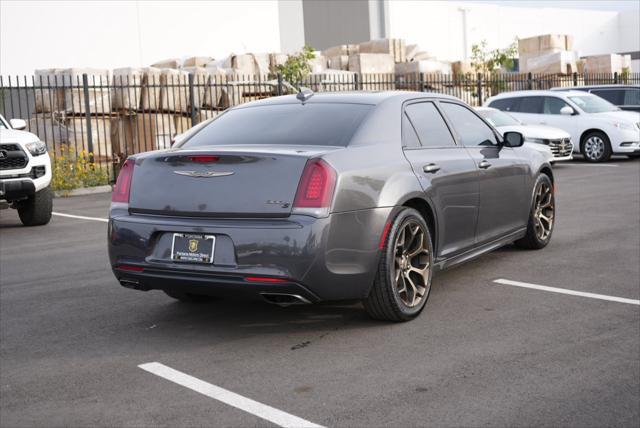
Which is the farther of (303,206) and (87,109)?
(87,109)

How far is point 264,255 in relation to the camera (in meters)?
5.10

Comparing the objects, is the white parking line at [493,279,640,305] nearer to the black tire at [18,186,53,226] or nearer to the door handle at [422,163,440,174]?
the door handle at [422,163,440,174]

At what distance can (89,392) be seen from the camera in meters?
4.54

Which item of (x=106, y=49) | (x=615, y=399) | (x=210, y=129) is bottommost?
(x=615, y=399)

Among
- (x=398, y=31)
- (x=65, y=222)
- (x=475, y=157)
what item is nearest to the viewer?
(x=475, y=157)

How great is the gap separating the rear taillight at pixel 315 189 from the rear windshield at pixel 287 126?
440 mm

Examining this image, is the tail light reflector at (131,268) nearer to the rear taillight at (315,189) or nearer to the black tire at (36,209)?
A: the rear taillight at (315,189)

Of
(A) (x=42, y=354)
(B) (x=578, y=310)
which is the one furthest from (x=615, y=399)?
(A) (x=42, y=354)

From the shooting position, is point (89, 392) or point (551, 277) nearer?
point (89, 392)

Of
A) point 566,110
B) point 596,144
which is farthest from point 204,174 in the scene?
point 596,144

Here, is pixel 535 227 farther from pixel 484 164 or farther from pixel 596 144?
pixel 596 144

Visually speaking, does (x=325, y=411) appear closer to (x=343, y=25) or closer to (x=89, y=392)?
(x=89, y=392)

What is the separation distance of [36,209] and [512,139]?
6.83 metres

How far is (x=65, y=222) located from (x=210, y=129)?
21.6ft
